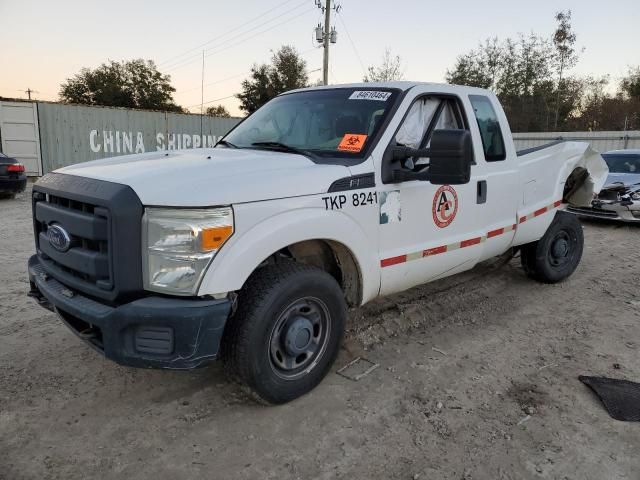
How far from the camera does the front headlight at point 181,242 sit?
2449 mm

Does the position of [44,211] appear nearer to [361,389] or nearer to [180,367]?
[180,367]

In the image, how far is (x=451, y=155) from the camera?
9.14 ft

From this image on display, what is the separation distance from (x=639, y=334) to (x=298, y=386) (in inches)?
122

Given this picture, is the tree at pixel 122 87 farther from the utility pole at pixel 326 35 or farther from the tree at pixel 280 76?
the utility pole at pixel 326 35

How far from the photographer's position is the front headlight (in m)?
2.45

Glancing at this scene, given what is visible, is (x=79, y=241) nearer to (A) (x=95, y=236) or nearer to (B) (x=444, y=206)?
(A) (x=95, y=236)

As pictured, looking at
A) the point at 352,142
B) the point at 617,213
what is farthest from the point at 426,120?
the point at 617,213

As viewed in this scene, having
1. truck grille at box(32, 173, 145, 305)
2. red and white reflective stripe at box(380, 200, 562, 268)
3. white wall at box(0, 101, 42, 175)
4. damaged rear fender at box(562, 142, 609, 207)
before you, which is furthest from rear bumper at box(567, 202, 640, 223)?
white wall at box(0, 101, 42, 175)

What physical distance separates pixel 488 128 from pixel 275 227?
2.49 metres

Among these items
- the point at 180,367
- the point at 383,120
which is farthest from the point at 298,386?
the point at 383,120

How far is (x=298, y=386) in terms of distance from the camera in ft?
9.96

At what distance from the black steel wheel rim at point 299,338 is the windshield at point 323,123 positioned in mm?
1060

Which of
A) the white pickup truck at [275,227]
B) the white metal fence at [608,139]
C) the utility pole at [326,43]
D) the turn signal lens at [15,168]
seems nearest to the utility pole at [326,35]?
the utility pole at [326,43]

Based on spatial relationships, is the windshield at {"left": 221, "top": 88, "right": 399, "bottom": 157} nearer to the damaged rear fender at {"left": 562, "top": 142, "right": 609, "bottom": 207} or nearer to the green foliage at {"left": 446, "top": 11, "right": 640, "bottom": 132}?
the damaged rear fender at {"left": 562, "top": 142, "right": 609, "bottom": 207}
